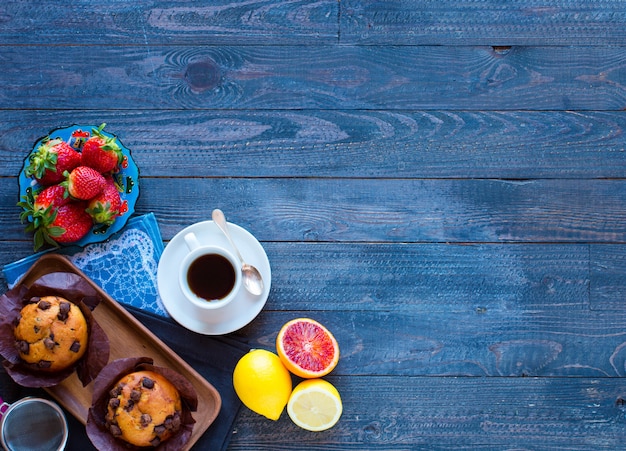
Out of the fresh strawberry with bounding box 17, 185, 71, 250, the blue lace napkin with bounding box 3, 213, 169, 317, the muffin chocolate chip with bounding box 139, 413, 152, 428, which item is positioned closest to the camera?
the muffin chocolate chip with bounding box 139, 413, 152, 428

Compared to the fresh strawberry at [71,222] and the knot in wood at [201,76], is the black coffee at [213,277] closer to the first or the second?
the fresh strawberry at [71,222]

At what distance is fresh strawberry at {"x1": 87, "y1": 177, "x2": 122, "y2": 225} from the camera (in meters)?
1.40

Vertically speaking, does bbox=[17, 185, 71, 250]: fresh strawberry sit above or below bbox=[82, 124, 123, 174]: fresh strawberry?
below

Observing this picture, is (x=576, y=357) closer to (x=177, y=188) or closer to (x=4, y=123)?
(x=177, y=188)

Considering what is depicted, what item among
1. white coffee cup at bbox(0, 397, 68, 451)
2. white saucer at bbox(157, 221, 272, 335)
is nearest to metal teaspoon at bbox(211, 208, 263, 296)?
white saucer at bbox(157, 221, 272, 335)

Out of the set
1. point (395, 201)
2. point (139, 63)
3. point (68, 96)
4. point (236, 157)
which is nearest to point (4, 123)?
point (68, 96)

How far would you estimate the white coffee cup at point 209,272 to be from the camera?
4.68 feet

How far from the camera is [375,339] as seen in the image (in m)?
1.54

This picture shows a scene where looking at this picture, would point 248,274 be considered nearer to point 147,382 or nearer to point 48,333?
point 147,382

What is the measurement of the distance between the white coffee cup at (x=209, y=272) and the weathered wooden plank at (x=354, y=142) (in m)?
0.22

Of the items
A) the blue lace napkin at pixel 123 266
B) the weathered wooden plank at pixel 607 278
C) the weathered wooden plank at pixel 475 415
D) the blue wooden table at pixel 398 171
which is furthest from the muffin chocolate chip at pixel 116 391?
the weathered wooden plank at pixel 607 278

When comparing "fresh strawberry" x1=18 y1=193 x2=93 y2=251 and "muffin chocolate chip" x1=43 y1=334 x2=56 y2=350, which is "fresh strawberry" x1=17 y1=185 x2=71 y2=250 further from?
"muffin chocolate chip" x1=43 y1=334 x2=56 y2=350

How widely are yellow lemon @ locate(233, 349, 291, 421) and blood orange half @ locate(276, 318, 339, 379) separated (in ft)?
0.11

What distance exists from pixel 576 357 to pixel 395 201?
582 mm
